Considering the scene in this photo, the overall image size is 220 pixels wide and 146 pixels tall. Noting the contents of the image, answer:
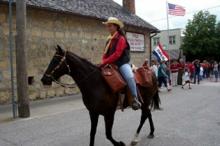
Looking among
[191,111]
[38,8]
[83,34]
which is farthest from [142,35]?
[191,111]

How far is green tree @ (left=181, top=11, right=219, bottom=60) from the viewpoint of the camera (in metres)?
48.0

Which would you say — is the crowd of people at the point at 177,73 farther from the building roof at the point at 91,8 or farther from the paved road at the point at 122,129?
the paved road at the point at 122,129

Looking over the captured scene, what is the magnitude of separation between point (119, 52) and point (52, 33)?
31.8 ft

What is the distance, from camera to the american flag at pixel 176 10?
27766mm

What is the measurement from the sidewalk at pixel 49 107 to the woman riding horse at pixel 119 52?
5.00 meters

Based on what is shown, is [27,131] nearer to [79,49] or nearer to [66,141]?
[66,141]

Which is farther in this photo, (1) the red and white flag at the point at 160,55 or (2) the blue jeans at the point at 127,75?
(1) the red and white flag at the point at 160,55

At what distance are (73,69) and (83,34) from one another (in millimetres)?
11131

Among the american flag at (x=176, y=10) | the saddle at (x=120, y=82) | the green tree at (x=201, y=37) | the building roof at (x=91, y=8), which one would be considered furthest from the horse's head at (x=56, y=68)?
the green tree at (x=201, y=37)

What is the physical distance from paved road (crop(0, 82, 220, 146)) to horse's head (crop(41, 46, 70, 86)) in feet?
5.66

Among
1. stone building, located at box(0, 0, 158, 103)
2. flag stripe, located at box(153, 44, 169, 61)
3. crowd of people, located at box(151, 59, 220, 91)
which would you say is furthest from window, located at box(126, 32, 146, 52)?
crowd of people, located at box(151, 59, 220, 91)

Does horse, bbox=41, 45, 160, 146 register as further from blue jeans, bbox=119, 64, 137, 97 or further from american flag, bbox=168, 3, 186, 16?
american flag, bbox=168, 3, 186, 16

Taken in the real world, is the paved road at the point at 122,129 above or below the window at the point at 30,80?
below

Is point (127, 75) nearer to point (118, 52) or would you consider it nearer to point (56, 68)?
point (118, 52)
